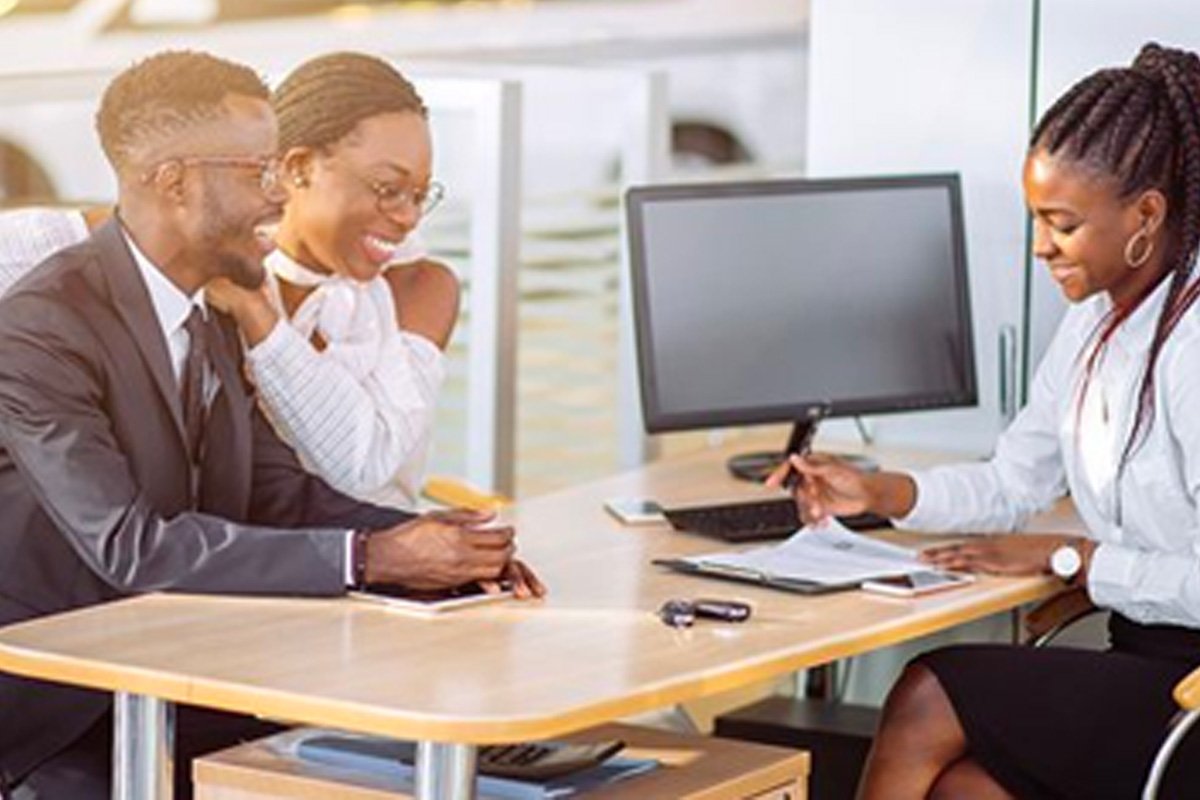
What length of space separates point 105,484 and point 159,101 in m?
0.61

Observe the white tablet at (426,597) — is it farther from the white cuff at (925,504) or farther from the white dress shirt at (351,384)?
the white cuff at (925,504)

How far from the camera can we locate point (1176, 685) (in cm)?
377

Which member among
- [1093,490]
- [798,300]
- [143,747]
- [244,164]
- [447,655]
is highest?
[244,164]

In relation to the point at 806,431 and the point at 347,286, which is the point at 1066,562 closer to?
the point at 806,431

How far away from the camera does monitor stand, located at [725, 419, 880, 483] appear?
4.75 m

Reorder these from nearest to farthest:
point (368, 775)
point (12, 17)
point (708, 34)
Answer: point (368, 775)
point (12, 17)
point (708, 34)

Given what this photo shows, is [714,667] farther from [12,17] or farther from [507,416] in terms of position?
[507,416]

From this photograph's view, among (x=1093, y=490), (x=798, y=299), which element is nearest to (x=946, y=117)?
(x=798, y=299)

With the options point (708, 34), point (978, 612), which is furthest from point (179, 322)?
point (708, 34)

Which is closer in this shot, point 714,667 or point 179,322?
point 714,667

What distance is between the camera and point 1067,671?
383 cm

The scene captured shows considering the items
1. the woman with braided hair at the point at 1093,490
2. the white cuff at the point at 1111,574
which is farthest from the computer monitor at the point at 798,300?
the white cuff at the point at 1111,574

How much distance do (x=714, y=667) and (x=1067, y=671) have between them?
28.7 inches

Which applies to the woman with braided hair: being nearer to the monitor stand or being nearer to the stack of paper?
the stack of paper
